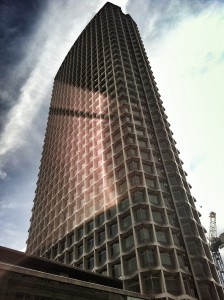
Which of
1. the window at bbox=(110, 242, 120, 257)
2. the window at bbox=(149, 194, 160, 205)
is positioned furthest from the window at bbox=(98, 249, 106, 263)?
the window at bbox=(149, 194, 160, 205)

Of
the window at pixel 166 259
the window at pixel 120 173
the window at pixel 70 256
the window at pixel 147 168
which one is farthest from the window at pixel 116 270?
the window at pixel 147 168

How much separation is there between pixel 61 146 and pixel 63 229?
2733 cm

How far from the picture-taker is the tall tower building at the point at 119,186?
42.2 meters

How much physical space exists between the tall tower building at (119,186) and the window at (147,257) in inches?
5.5

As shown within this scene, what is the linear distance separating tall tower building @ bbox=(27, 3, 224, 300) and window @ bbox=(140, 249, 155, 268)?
0.14 metres

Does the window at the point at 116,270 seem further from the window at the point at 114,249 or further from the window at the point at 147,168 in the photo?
the window at the point at 147,168

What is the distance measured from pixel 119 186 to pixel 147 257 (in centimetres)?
1441

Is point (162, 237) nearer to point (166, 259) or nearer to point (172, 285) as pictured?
point (166, 259)

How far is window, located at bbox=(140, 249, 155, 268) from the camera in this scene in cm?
4078

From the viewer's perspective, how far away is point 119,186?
5234 cm

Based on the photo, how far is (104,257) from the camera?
47062mm

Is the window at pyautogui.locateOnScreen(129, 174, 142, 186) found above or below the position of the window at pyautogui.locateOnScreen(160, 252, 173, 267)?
above

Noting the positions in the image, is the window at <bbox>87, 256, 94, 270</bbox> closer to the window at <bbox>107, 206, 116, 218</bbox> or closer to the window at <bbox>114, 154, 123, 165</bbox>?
the window at <bbox>107, 206, 116, 218</bbox>

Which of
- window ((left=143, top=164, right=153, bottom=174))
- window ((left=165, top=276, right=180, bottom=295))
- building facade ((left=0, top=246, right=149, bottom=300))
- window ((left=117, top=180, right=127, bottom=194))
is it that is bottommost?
building facade ((left=0, top=246, right=149, bottom=300))
